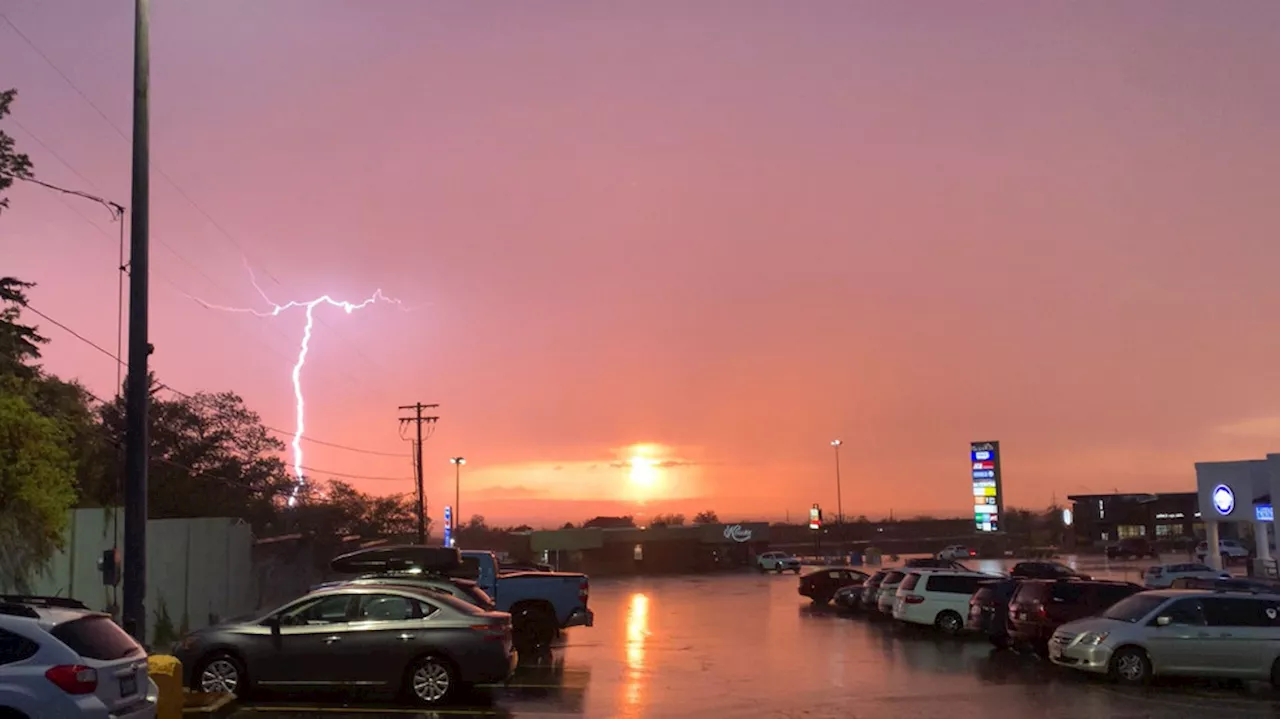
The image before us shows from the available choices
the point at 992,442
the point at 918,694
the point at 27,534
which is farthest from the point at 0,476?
the point at 992,442

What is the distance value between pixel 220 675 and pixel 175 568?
1283cm

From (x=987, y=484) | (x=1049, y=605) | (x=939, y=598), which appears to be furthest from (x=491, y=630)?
(x=987, y=484)

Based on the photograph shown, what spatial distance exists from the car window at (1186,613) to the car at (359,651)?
10992 mm

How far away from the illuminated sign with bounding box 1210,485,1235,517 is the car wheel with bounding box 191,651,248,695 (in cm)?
4049

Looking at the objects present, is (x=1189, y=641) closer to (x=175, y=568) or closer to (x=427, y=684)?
(x=427, y=684)

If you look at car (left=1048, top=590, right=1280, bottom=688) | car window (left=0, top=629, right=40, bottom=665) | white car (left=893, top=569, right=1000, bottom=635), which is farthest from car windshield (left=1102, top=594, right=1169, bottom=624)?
car window (left=0, top=629, right=40, bottom=665)

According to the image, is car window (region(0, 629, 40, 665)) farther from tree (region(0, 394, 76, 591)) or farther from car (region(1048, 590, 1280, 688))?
car (region(1048, 590, 1280, 688))

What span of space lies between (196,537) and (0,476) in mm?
9286

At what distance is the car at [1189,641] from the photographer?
17234 mm

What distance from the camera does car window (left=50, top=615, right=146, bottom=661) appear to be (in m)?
9.57

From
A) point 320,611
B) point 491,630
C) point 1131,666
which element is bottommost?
point 1131,666

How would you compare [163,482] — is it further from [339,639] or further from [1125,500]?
[1125,500]

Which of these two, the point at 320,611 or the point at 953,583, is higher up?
the point at 320,611

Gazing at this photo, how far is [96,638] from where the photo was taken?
9867 millimetres
